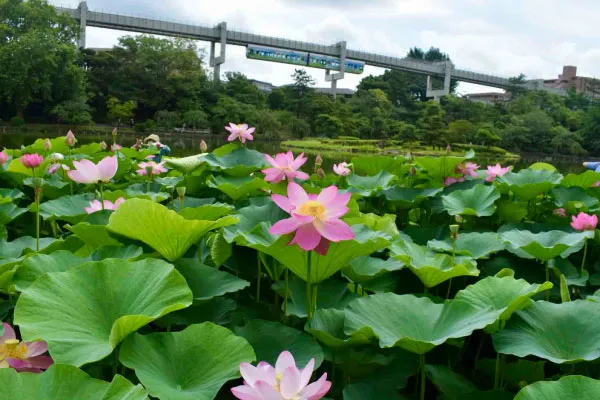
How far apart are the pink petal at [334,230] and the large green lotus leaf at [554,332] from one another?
22 cm

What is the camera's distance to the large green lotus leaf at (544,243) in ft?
2.97

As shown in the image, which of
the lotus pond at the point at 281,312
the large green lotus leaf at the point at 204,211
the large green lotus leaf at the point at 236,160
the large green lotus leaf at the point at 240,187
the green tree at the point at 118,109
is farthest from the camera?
the green tree at the point at 118,109

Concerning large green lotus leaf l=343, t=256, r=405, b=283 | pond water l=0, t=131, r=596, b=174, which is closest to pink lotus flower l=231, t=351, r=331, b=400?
large green lotus leaf l=343, t=256, r=405, b=283

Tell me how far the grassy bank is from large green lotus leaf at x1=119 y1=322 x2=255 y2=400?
17.4 metres

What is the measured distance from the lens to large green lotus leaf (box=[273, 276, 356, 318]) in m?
0.74

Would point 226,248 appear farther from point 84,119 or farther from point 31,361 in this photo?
point 84,119

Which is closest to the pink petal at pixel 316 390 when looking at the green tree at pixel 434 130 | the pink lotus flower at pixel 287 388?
the pink lotus flower at pixel 287 388

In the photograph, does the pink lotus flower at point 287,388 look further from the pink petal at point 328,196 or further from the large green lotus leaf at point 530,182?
the large green lotus leaf at point 530,182

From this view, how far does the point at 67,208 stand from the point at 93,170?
0.69 feet

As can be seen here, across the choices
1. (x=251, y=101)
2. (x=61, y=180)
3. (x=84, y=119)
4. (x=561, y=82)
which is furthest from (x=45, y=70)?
(x=561, y=82)

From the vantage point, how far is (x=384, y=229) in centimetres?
94

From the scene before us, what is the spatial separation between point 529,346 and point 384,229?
0.38 metres

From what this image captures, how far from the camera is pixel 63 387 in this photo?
444mm

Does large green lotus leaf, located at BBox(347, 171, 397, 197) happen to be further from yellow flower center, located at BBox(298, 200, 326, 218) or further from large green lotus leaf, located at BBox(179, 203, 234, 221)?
yellow flower center, located at BBox(298, 200, 326, 218)
